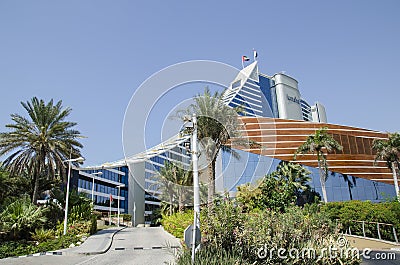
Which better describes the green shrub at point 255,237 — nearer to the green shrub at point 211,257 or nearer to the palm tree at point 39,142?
the green shrub at point 211,257

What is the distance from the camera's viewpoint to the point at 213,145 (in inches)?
787

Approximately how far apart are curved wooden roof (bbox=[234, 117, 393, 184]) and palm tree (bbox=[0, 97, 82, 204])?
24305 mm

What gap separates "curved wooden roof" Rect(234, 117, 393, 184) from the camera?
137ft

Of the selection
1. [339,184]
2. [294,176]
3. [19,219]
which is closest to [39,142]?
[19,219]

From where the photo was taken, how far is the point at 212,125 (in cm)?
1961

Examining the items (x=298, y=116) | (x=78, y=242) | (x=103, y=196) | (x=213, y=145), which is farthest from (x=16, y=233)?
(x=298, y=116)

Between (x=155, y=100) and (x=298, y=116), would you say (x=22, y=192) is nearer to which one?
(x=155, y=100)

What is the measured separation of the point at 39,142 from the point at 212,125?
45.3ft

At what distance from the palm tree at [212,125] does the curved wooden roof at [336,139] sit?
20.4m

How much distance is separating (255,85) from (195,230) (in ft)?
448

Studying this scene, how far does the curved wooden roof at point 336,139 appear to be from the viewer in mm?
41688

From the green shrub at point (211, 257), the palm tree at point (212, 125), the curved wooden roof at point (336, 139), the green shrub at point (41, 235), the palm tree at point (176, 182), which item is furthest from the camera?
the curved wooden roof at point (336, 139)

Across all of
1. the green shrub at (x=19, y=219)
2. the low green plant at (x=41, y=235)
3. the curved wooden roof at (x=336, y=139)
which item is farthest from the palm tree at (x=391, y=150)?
the green shrub at (x=19, y=219)

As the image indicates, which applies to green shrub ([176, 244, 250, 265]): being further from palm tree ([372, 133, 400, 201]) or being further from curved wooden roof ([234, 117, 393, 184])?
palm tree ([372, 133, 400, 201])
